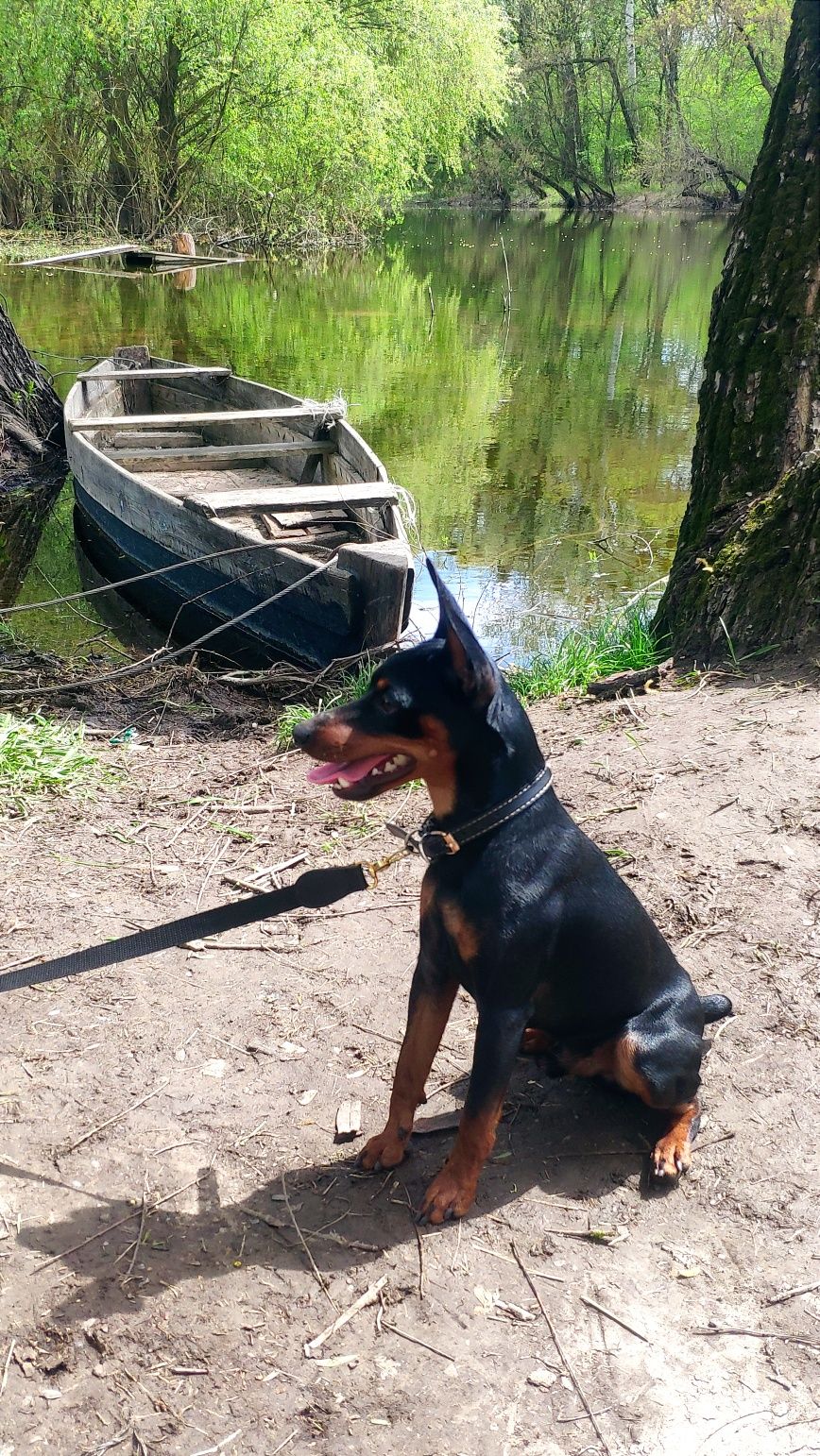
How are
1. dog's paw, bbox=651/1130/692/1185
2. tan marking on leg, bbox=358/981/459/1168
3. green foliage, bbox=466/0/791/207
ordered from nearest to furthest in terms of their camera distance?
tan marking on leg, bbox=358/981/459/1168
dog's paw, bbox=651/1130/692/1185
green foliage, bbox=466/0/791/207

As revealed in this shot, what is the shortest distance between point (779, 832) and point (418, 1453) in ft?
8.63

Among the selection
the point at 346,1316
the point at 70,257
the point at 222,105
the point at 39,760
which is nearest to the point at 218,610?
the point at 39,760

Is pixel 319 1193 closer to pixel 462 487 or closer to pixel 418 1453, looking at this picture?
pixel 418 1453

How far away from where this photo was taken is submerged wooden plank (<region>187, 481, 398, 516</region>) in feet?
28.3

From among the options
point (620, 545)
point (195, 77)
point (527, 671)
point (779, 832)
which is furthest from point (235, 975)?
point (195, 77)

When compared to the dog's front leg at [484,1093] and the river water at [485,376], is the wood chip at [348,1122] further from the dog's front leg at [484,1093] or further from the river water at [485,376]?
the river water at [485,376]

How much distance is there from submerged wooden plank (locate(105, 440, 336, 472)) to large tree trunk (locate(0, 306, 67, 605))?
150 centimetres

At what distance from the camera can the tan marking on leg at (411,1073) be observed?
2.64m

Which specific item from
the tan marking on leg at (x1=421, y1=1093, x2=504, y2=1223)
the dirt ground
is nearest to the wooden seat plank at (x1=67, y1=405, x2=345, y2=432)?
the dirt ground

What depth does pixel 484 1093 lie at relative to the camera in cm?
249

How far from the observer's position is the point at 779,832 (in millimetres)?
4121

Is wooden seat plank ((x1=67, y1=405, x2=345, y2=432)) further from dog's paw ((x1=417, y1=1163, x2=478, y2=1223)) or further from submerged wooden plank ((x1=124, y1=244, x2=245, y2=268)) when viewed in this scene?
submerged wooden plank ((x1=124, y1=244, x2=245, y2=268))

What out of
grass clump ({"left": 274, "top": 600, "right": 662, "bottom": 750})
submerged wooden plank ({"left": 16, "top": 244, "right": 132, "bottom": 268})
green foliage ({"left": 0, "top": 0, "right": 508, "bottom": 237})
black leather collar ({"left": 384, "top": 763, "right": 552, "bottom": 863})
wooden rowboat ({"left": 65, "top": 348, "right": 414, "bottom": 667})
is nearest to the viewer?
black leather collar ({"left": 384, "top": 763, "right": 552, "bottom": 863})

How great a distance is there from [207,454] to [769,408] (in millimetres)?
6744
